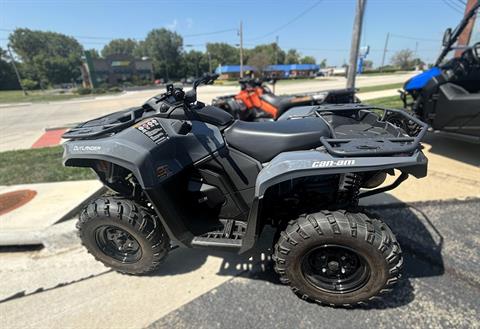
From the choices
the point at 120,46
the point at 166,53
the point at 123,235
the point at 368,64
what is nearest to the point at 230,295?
the point at 123,235

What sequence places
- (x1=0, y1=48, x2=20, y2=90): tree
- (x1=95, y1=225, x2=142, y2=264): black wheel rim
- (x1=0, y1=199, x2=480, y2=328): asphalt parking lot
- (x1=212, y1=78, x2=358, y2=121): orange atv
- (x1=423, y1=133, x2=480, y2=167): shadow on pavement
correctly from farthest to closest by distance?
(x1=0, y1=48, x2=20, y2=90): tree → (x1=212, y1=78, x2=358, y2=121): orange atv → (x1=423, y1=133, x2=480, y2=167): shadow on pavement → (x1=95, y1=225, x2=142, y2=264): black wheel rim → (x1=0, y1=199, x2=480, y2=328): asphalt parking lot

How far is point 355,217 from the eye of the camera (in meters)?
1.69

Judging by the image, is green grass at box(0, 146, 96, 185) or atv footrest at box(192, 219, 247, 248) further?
green grass at box(0, 146, 96, 185)

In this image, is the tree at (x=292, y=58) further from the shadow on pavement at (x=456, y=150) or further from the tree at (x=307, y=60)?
the shadow on pavement at (x=456, y=150)

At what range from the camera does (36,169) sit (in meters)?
4.57

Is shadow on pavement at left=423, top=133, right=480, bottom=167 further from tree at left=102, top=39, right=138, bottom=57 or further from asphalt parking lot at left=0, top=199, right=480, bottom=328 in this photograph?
tree at left=102, top=39, right=138, bottom=57

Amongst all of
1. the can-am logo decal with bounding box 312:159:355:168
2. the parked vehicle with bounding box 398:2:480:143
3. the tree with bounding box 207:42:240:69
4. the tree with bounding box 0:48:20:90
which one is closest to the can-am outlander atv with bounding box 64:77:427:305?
the can-am logo decal with bounding box 312:159:355:168

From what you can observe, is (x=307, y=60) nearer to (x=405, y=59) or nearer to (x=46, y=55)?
(x=405, y=59)

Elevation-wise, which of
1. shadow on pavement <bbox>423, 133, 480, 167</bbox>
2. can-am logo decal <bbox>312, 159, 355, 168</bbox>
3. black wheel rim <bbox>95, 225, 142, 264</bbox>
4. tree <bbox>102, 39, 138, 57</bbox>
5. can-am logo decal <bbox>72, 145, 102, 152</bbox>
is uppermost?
tree <bbox>102, 39, 138, 57</bbox>

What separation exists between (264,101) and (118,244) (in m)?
5.53

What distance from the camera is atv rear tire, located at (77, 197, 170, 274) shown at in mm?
2010

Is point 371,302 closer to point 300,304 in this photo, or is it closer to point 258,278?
point 300,304

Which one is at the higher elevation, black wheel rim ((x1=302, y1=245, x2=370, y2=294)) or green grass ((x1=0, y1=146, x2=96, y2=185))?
black wheel rim ((x1=302, y1=245, x2=370, y2=294))

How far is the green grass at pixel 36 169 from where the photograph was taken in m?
4.11
